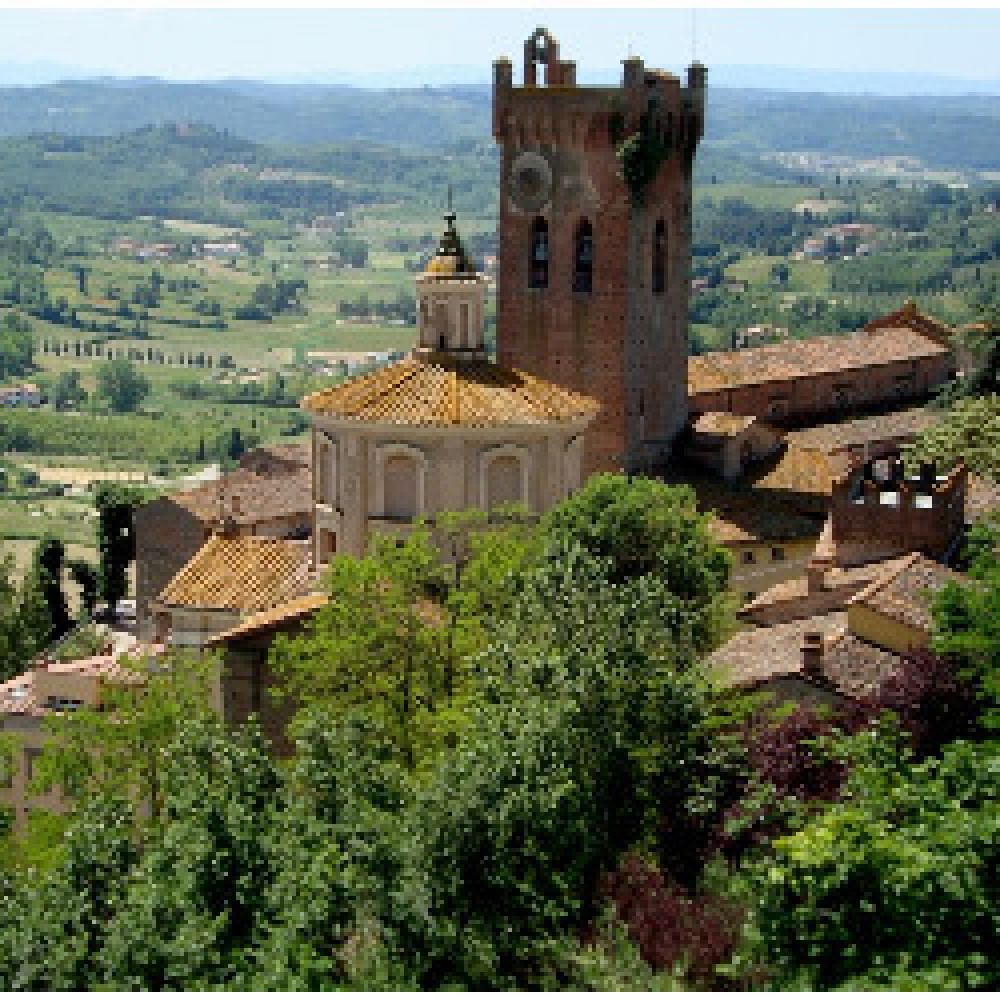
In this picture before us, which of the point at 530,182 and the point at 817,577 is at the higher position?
the point at 530,182

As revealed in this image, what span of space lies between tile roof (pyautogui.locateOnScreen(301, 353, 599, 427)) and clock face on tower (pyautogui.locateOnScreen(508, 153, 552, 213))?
1769 cm

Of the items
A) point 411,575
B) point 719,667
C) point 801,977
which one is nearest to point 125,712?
point 411,575

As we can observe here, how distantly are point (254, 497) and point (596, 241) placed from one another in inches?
842

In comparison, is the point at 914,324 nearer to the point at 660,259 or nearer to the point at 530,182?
the point at 660,259

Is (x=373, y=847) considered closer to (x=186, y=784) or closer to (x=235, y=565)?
(x=186, y=784)

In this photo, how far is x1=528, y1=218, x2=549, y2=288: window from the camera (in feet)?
231

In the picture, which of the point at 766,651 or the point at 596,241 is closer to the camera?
the point at 766,651

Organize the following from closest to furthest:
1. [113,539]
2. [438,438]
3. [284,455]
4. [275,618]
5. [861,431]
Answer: [275,618] → [438,438] → [861,431] → [113,539] → [284,455]

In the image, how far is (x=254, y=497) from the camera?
8462 cm

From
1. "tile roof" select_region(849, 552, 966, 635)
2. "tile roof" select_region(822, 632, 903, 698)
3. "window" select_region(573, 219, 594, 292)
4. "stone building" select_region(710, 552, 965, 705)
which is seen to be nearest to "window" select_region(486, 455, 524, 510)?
"stone building" select_region(710, 552, 965, 705)

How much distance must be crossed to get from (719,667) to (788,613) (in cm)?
1092

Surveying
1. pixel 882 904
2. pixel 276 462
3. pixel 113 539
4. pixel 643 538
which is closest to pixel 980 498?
pixel 643 538

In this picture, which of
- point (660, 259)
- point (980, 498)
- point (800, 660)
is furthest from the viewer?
point (660, 259)

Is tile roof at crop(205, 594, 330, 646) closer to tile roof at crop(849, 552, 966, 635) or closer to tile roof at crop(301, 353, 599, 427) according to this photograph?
tile roof at crop(301, 353, 599, 427)
